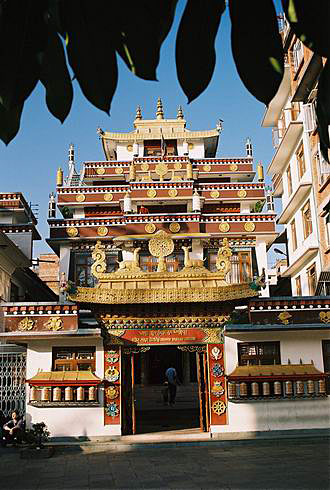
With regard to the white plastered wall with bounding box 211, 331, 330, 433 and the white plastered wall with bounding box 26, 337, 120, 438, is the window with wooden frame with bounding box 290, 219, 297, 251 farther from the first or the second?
the white plastered wall with bounding box 26, 337, 120, 438

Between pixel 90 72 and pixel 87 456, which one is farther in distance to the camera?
pixel 87 456

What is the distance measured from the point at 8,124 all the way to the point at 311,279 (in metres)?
23.3

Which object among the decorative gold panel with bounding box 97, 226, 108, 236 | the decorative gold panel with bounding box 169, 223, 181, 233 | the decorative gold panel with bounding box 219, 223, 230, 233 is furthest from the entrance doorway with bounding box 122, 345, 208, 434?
the decorative gold panel with bounding box 219, 223, 230, 233

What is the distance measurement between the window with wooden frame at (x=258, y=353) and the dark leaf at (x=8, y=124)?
15498 mm

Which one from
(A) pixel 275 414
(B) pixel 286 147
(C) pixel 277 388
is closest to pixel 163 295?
(C) pixel 277 388

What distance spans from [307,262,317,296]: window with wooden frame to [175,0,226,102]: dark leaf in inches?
885

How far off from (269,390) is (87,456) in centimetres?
500

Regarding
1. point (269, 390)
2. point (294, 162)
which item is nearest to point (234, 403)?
point (269, 390)

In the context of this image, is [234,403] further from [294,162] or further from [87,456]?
[294,162]

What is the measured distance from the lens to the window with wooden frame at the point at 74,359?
1625cm

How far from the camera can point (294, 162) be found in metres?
26.0

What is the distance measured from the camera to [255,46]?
131 centimetres

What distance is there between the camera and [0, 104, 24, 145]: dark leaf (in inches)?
56.7

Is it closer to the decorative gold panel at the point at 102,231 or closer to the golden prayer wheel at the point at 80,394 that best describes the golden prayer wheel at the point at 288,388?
the golden prayer wheel at the point at 80,394
